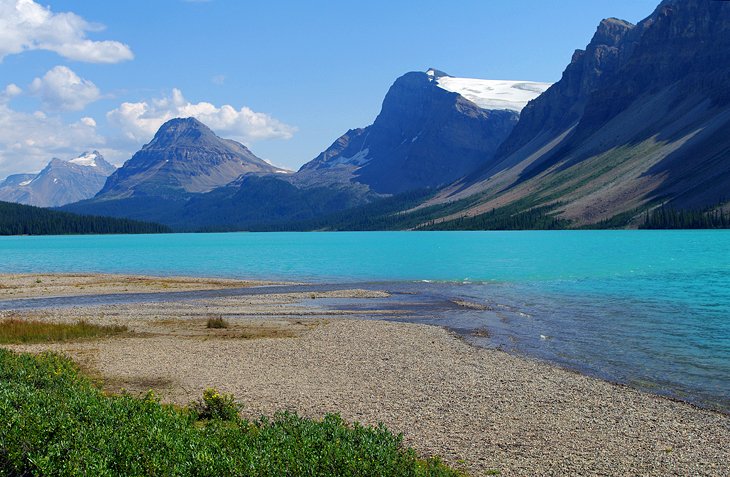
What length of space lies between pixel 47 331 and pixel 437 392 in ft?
94.7

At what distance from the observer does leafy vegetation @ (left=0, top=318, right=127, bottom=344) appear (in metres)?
39.6

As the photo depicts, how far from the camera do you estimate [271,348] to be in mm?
37156

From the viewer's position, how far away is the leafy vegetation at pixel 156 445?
1231cm

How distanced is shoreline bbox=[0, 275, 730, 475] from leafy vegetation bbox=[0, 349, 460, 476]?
452 centimetres

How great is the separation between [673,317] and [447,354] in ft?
79.9

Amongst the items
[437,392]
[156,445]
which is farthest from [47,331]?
[156,445]

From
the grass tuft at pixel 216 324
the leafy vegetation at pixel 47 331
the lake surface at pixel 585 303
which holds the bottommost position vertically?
the lake surface at pixel 585 303

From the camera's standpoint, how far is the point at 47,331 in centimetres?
4103

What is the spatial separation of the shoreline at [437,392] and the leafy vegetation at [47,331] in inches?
85.2

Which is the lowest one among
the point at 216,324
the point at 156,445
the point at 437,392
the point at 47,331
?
the point at 437,392

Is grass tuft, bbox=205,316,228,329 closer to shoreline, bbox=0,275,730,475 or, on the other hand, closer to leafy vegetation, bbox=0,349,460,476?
shoreline, bbox=0,275,730,475

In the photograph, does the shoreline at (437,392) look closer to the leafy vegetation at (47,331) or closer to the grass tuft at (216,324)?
the grass tuft at (216,324)

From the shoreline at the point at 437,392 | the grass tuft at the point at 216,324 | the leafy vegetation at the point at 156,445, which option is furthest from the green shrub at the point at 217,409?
the grass tuft at the point at 216,324

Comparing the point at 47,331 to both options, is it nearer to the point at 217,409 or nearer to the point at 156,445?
the point at 217,409
